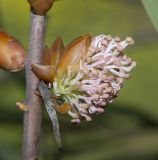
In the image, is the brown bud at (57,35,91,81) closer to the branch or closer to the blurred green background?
the branch

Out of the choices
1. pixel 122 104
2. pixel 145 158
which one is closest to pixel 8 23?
pixel 122 104

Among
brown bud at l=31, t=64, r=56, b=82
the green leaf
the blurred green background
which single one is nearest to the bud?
brown bud at l=31, t=64, r=56, b=82

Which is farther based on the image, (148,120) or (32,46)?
(148,120)

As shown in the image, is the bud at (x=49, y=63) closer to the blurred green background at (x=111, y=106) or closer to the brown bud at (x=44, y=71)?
the brown bud at (x=44, y=71)

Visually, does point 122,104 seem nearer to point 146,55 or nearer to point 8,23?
point 146,55

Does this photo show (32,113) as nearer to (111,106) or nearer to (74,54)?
(74,54)

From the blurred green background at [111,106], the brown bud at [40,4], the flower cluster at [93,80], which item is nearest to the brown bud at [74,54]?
the flower cluster at [93,80]

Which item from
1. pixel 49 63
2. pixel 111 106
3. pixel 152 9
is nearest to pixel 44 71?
pixel 49 63
